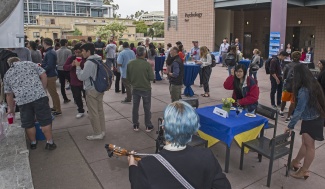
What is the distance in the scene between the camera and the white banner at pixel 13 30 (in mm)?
A: 3021

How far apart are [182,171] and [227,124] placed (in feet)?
8.35

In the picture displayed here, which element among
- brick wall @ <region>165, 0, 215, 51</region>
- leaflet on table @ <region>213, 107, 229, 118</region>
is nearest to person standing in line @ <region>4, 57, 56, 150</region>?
leaflet on table @ <region>213, 107, 229, 118</region>

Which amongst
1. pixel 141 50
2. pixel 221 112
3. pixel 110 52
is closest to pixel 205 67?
pixel 141 50

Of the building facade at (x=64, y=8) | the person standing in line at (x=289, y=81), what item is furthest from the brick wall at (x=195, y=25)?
the building facade at (x=64, y=8)


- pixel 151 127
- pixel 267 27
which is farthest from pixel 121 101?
pixel 267 27

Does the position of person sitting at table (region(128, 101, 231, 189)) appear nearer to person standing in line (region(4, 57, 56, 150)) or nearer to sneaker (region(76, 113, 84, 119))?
person standing in line (region(4, 57, 56, 150))

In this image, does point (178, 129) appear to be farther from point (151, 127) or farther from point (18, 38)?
point (151, 127)

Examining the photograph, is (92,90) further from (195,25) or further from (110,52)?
(195,25)

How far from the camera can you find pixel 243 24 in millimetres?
21969

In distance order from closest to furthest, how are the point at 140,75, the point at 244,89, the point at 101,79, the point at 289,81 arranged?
the point at 244,89 → the point at 101,79 → the point at 140,75 → the point at 289,81

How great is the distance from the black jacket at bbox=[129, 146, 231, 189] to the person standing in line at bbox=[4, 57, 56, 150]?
3354 millimetres

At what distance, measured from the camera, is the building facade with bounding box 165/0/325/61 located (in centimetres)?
1750

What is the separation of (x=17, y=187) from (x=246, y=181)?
9.81 ft

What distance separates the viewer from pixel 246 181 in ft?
12.7
